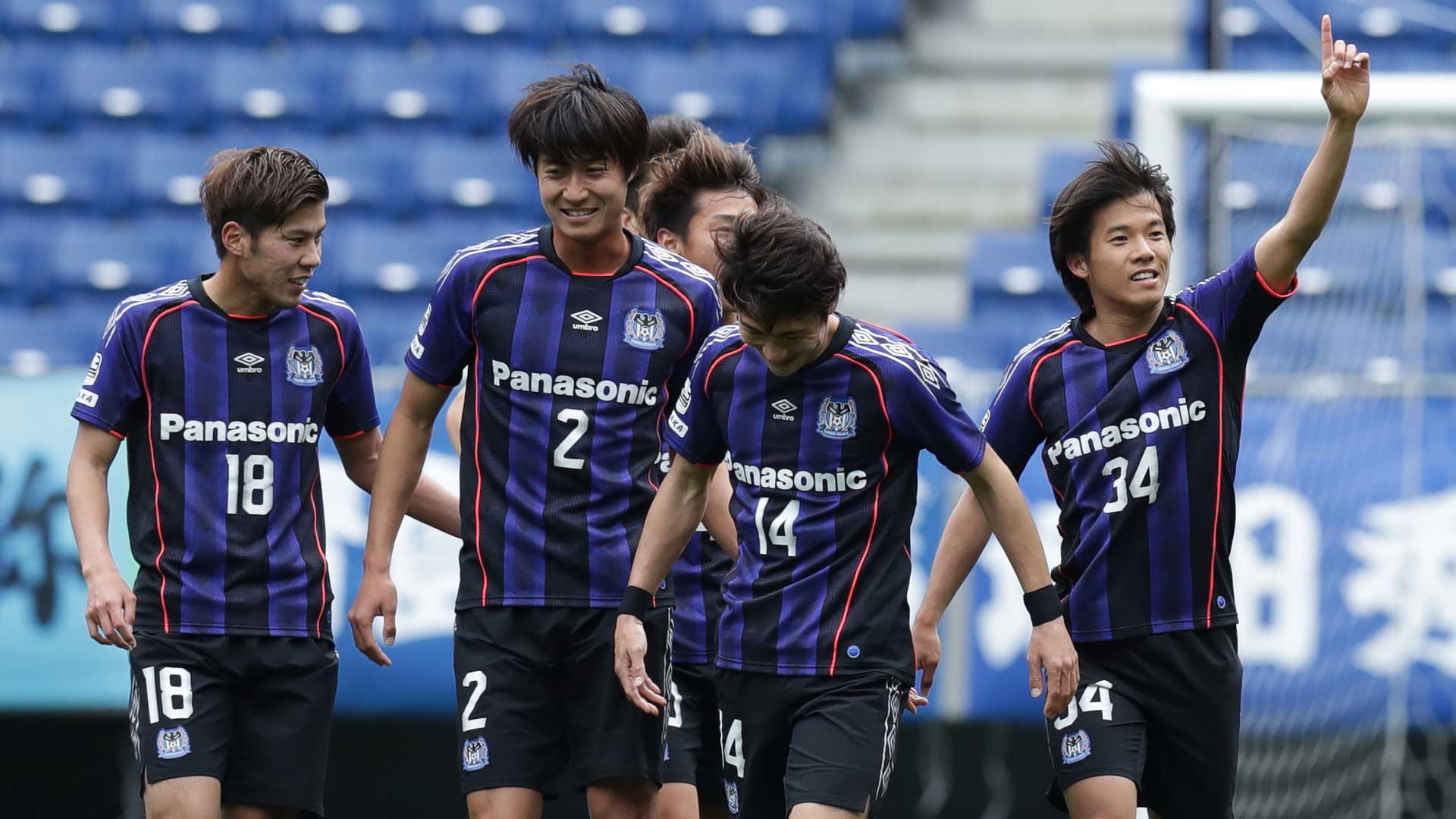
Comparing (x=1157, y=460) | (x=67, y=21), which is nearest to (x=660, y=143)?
(x=1157, y=460)

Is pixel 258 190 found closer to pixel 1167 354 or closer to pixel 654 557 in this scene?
pixel 654 557

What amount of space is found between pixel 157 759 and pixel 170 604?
36 cm

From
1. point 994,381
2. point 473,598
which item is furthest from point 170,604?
point 994,381

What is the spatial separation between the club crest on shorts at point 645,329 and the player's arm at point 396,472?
1.54 feet

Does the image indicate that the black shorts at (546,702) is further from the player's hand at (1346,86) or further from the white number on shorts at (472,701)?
the player's hand at (1346,86)

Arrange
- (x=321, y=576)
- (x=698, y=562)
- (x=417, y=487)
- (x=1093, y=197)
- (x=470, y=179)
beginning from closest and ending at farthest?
(x=1093, y=197), (x=321, y=576), (x=417, y=487), (x=698, y=562), (x=470, y=179)

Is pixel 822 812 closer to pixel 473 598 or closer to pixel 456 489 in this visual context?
pixel 473 598

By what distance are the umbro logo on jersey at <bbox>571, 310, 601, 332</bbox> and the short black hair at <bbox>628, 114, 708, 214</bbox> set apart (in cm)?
114

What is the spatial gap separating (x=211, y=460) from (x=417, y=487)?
58 cm

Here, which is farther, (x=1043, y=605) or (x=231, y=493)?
(x=231, y=493)

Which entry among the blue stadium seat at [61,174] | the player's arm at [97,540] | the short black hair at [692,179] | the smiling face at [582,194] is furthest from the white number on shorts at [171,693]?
the blue stadium seat at [61,174]

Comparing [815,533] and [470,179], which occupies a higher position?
[470,179]

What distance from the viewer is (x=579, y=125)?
4.08 meters

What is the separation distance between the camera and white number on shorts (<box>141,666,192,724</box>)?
14.0 feet
